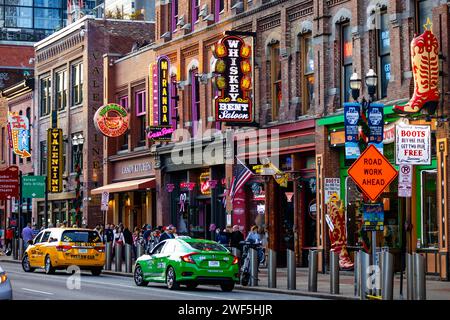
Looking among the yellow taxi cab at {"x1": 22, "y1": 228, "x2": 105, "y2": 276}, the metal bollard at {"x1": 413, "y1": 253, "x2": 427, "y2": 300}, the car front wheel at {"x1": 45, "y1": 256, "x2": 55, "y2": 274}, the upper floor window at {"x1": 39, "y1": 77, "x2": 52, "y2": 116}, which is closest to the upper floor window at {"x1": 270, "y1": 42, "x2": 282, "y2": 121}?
the yellow taxi cab at {"x1": 22, "y1": 228, "x2": 105, "y2": 276}

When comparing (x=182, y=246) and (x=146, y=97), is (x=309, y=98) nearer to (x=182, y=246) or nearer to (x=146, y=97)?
(x=182, y=246)

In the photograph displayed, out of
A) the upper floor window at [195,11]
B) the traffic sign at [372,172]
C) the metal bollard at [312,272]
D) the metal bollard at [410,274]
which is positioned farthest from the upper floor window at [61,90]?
Answer: the metal bollard at [410,274]

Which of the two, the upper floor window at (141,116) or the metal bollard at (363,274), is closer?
the metal bollard at (363,274)

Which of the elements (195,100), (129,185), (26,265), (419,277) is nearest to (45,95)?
(129,185)

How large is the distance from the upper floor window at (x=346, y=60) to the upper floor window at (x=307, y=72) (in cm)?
198

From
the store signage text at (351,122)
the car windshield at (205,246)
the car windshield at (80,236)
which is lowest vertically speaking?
the car windshield at (205,246)

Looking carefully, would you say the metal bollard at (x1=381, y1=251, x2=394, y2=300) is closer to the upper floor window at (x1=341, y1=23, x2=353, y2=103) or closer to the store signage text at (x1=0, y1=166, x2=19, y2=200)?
the upper floor window at (x1=341, y1=23, x2=353, y2=103)

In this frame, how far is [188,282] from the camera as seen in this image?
28.5 m

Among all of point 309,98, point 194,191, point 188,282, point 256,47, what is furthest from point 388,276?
point 194,191

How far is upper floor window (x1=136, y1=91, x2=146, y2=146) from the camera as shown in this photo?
5288 cm

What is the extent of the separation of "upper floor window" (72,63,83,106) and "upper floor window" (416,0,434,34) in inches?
1227

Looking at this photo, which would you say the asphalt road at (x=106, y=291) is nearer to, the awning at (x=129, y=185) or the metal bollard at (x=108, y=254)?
the metal bollard at (x=108, y=254)

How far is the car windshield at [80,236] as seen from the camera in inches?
1449

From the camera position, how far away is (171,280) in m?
28.7
